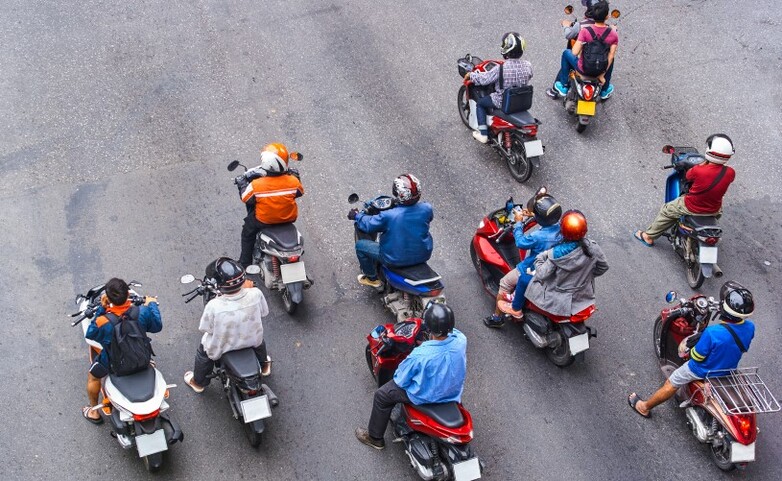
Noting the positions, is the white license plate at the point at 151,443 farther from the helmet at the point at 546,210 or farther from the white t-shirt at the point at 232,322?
the helmet at the point at 546,210

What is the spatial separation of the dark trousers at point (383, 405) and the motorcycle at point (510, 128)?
422 cm

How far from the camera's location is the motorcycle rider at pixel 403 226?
8.33 meters

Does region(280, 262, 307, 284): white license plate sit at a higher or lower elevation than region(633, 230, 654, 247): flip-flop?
higher

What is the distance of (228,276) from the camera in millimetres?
7270

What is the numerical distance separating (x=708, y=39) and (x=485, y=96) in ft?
15.2

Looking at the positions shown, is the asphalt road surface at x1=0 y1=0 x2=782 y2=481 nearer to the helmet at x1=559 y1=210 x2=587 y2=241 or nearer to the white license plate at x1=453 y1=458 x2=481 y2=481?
the white license plate at x1=453 y1=458 x2=481 y2=481

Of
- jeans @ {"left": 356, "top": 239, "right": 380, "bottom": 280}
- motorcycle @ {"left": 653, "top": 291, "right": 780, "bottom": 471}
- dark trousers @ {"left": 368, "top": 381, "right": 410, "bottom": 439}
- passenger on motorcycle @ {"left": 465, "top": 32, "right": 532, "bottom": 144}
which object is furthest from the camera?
passenger on motorcycle @ {"left": 465, "top": 32, "right": 532, "bottom": 144}

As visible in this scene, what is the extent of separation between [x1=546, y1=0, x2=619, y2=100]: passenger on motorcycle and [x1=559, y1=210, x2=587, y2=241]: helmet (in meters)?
4.10

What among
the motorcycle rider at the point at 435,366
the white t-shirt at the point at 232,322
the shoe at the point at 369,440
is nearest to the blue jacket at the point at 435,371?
the motorcycle rider at the point at 435,366

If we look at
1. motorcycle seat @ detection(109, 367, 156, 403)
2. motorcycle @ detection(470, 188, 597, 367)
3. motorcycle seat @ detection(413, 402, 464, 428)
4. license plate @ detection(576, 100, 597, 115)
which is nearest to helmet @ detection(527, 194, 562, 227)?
motorcycle @ detection(470, 188, 597, 367)

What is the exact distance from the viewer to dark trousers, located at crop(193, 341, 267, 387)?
25.3 ft

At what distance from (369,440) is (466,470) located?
113 centimetres

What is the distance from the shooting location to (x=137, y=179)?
10383mm

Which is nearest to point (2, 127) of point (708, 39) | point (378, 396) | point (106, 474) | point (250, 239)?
point (250, 239)
